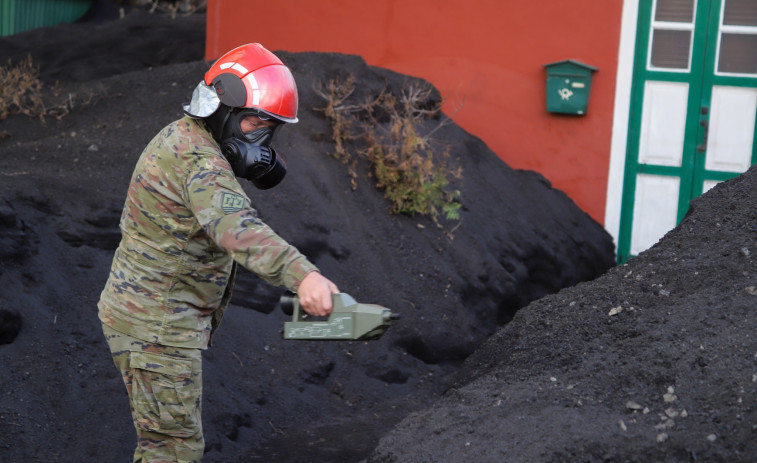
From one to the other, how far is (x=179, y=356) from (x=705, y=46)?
772 cm

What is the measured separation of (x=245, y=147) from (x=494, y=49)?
7.05 metres

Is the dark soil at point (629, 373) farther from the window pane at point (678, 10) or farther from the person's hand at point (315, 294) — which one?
the window pane at point (678, 10)

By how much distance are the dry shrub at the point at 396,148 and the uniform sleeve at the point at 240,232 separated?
5.18 metres

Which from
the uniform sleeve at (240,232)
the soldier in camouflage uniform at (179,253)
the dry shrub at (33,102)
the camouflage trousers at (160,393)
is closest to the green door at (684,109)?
the dry shrub at (33,102)

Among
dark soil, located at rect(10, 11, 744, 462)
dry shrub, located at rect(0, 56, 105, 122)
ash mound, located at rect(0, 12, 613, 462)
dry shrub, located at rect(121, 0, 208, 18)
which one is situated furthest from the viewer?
dry shrub, located at rect(121, 0, 208, 18)

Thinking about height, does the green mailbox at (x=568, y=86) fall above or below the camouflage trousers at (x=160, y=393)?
above

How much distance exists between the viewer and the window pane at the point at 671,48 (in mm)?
10023

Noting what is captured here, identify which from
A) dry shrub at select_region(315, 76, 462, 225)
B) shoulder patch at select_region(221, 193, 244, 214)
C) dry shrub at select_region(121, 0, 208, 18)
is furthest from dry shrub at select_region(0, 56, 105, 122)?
dry shrub at select_region(121, 0, 208, 18)

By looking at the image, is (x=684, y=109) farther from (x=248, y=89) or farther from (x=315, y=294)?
(x=315, y=294)

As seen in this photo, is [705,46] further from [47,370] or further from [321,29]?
[47,370]

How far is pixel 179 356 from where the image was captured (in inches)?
156

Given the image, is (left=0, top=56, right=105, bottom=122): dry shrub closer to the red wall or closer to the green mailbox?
the red wall

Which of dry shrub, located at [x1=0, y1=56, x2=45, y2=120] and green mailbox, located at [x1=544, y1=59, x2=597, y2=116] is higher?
green mailbox, located at [x1=544, y1=59, x2=597, y2=116]

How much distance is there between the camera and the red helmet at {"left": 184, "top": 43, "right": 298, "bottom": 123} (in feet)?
12.6
